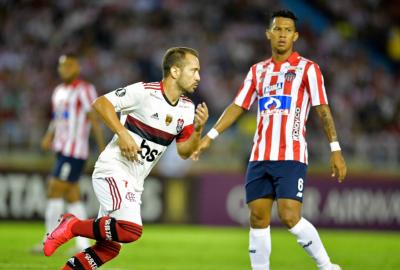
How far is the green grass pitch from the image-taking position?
9539 millimetres

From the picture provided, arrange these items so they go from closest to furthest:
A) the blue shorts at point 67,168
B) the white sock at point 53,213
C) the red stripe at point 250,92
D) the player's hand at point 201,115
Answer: the player's hand at point 201,115 < the red stripe at point 250,92 < the white sock at point 53,213 < the blue shorts at point 67,168

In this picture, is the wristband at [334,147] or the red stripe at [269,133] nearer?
the wristband at [334,147]

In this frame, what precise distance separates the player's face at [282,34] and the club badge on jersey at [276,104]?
42 centimetres

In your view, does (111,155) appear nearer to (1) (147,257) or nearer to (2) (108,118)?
(2) (108,118)

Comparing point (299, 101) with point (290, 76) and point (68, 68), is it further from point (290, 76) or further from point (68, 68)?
point (68, 68)

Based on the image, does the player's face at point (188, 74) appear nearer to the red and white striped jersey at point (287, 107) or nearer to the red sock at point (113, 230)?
the red and white striped jersey at point (287, 107)

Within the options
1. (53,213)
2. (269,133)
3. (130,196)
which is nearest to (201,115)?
(130,196)

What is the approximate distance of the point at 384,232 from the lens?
56.1 feet

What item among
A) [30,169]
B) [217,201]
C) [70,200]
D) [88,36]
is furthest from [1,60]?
[70,200]

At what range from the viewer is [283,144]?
7.38m

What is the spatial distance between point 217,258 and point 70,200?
201 cm

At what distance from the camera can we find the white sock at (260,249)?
7270 mm

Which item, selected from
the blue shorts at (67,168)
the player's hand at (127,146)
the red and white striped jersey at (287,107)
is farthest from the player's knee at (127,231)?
the blue shorts at (67,168)

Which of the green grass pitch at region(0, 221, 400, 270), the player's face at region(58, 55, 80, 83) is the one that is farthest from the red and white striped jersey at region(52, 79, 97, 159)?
the green grass pitch at region(0, 221, 400, 270)
